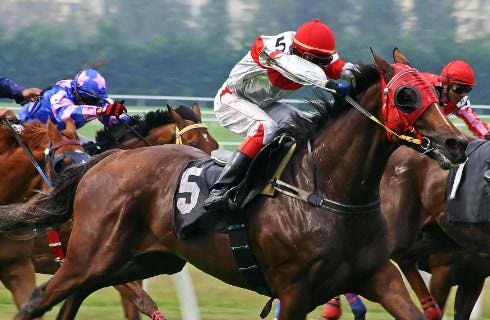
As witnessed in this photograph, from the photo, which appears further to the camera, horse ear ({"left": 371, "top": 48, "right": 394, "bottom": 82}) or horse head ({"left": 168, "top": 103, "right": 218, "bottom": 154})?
horse head ({"left": 168, "top": 103, "right": 218, "bottom": 154})

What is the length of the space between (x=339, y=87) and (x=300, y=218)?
679 millimetres

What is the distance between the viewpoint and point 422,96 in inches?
217

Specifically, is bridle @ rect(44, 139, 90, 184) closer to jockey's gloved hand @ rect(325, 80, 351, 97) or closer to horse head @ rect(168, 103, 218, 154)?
horse head @ rect(168, 103, 218, 154)

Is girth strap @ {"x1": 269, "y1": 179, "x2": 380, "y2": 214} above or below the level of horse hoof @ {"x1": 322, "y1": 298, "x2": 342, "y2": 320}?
above

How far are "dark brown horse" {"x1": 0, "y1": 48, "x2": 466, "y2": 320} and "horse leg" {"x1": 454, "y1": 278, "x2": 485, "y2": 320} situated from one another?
2081 mm

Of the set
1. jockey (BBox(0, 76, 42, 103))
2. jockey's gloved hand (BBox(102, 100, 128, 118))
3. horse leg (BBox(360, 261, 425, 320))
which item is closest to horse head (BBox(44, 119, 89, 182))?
jockey (BBox(0, 76, 42, 103))

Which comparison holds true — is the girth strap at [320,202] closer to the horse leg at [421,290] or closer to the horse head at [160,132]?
the horse leg at [421,290]

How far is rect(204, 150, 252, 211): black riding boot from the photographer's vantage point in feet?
20.0

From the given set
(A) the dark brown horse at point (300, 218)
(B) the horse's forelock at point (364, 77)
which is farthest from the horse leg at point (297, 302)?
(B) the horse's forelock at point (364, 77)

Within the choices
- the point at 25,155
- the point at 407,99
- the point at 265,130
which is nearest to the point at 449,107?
the point at 265,130

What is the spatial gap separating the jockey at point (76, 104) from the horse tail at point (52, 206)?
5.71 ft

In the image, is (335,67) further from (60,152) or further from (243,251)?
(60,152)

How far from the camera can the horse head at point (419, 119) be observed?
5379 mm

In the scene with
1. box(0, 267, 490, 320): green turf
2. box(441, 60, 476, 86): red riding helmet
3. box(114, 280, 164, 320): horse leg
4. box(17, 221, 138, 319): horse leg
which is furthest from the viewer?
box(0, 267, 490, 320): green turf
